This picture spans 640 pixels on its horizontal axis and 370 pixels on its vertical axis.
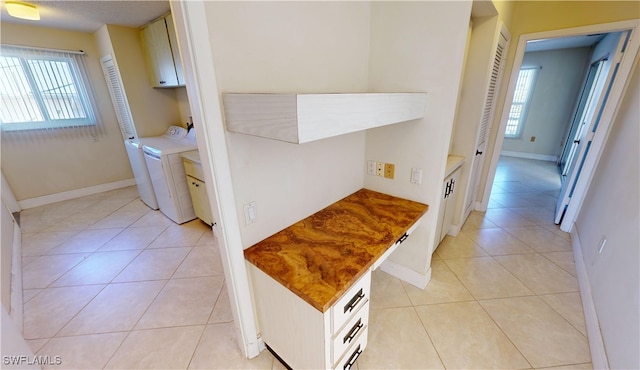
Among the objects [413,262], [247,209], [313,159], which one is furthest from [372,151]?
[247,209]

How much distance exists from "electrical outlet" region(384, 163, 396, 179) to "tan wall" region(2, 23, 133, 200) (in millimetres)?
4552

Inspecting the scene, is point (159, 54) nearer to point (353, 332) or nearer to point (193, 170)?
point (193, 170)

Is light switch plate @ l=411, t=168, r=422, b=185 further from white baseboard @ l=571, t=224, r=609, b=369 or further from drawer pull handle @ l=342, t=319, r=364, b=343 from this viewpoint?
white baseboard @ l=571, t=224, r=609, b=369

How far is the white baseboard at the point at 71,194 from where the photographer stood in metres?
3.58

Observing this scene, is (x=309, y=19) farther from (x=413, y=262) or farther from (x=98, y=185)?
(x=98, y=185)

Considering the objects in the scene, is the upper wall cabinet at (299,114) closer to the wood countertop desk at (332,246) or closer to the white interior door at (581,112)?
the wood countertop desk at (332,246)

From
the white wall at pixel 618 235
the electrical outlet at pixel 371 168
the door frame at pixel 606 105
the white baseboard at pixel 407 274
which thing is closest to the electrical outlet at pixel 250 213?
the electrical outlet at pixel 371 168

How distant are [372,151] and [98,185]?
4658 millimetres

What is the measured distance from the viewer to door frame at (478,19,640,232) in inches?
84.8

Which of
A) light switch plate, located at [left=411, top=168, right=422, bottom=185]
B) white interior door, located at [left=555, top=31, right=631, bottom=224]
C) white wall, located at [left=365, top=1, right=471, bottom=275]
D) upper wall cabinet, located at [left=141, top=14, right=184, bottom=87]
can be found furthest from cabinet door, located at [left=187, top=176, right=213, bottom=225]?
white interior door, located at [left=555, top=31, right=631, bottom=224]

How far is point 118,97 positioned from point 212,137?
3.90 metres

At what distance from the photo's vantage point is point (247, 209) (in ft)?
4.00

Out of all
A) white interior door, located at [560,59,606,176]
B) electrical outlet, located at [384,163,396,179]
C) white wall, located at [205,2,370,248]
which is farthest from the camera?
white interior door, located at [560,59,606,176]

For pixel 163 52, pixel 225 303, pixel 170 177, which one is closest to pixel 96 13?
pixel 163 52
